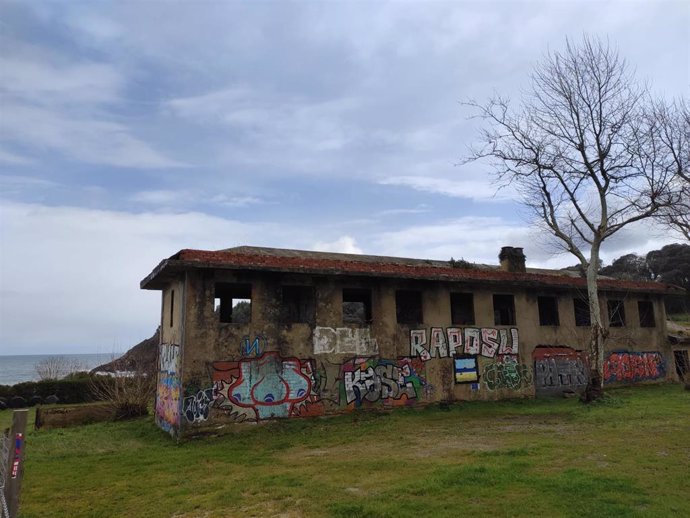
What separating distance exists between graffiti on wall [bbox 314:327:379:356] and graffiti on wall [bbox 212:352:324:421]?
642mm

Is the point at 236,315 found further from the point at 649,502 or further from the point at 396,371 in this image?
the point at 649,502

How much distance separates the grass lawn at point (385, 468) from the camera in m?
6.68

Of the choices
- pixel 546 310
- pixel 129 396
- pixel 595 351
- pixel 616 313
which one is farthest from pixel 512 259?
pixel 129 396

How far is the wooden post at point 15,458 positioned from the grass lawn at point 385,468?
7.29 ft

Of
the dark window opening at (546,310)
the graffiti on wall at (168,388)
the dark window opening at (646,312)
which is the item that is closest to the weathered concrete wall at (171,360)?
the graffiti on wall at (168,388)

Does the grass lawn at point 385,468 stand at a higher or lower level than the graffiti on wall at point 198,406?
lower

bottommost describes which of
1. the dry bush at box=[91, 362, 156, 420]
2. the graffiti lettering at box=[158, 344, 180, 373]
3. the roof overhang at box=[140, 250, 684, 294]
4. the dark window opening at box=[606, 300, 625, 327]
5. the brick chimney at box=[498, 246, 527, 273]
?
the dry bush at box=[91, 362, 156, 420]

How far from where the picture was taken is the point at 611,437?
10492 mm

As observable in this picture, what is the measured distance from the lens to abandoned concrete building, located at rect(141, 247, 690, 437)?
522 inches

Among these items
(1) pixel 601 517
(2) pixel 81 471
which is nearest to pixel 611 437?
(1) pixel 601 517

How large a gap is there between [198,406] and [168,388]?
6.87 ft

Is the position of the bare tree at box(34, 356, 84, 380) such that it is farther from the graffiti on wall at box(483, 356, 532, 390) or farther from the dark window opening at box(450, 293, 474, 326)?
the graffiti on wall at box(483, 356, 532, 390)

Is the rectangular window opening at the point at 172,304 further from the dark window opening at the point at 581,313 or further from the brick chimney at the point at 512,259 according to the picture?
the dark window opening at the point at 581,313

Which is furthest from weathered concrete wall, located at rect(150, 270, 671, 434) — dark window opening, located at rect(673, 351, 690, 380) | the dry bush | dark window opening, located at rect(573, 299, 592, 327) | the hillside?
the hillside
